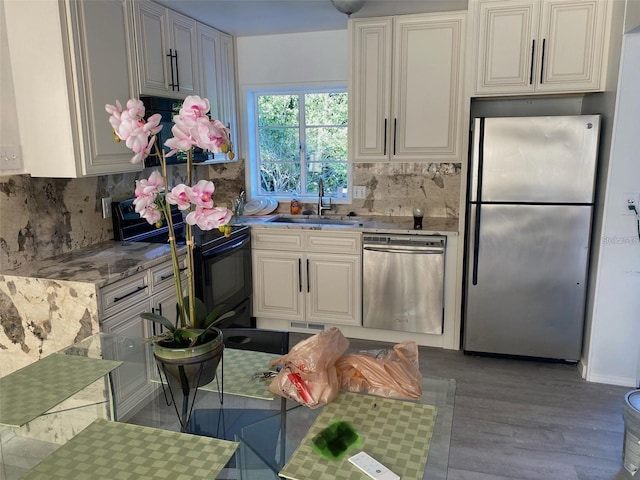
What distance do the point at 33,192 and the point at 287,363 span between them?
200 cm

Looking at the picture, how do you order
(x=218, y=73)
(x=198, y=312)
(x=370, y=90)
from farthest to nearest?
(x=218, y=73) → (x=370, y=90) → (x=198, y=312)

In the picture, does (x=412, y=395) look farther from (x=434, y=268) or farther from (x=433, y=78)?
(x=433, y=78)

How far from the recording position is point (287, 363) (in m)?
1.49

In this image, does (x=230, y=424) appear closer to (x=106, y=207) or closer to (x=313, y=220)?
(x=106, y=207)

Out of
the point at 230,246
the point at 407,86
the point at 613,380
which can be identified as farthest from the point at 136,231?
the point at 613,380

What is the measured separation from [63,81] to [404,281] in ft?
8.12

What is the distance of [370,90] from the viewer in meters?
3.71

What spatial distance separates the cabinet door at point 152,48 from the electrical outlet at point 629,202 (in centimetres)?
299

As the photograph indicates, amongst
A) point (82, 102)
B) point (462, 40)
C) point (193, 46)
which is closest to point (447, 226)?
point (462, 40)

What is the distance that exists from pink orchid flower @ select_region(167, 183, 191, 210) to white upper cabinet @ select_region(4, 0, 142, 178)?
1.65m

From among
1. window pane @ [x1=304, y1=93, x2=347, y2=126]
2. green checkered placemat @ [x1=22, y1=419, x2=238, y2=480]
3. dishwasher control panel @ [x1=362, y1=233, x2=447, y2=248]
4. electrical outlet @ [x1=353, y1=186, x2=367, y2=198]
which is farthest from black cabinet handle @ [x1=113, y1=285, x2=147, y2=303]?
window pane @ [x1=304, y1=93, x2=347, y2=126]

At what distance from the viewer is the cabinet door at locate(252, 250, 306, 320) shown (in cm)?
386

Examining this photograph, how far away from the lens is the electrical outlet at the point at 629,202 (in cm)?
295

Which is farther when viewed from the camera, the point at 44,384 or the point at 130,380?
the point at 130,380
